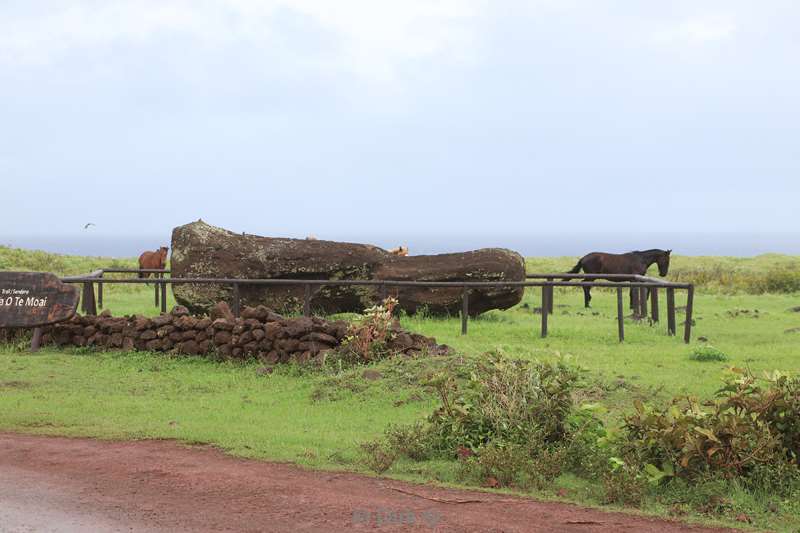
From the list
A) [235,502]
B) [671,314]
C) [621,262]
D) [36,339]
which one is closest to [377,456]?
[235,502]

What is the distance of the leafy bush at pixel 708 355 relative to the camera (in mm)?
15344

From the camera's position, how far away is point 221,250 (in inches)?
816

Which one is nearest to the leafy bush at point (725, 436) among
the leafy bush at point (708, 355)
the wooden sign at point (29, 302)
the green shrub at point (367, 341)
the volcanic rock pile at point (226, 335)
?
the volcanic rock pile at point (226, 335)

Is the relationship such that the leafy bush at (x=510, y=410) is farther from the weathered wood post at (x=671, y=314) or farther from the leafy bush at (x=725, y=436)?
the weathered wood post at (x=671, y=314)

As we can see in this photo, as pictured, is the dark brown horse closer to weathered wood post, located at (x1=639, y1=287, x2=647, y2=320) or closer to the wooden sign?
weathered wood post, located at (x1=639, y1=287, x2=647, y2=320)

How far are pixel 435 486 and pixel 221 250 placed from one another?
13240 mm

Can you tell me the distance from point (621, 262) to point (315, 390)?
58.5 ft

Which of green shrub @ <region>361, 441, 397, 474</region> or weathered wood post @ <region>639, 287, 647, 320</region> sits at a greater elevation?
weathered wood post @ <region>639, 287, 647, 320</region>

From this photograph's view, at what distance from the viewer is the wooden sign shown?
15344 millimetres

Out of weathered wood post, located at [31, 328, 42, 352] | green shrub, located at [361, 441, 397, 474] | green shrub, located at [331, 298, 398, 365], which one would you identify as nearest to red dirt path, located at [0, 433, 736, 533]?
green shrub, located at [361, 441, 397, 474]

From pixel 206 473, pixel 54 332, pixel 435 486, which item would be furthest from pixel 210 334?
pixel 435 486

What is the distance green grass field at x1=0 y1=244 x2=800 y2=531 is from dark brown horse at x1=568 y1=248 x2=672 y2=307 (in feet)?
28.4

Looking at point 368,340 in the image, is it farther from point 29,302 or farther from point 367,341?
point 29,302

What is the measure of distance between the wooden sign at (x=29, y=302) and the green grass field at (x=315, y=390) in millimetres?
780
